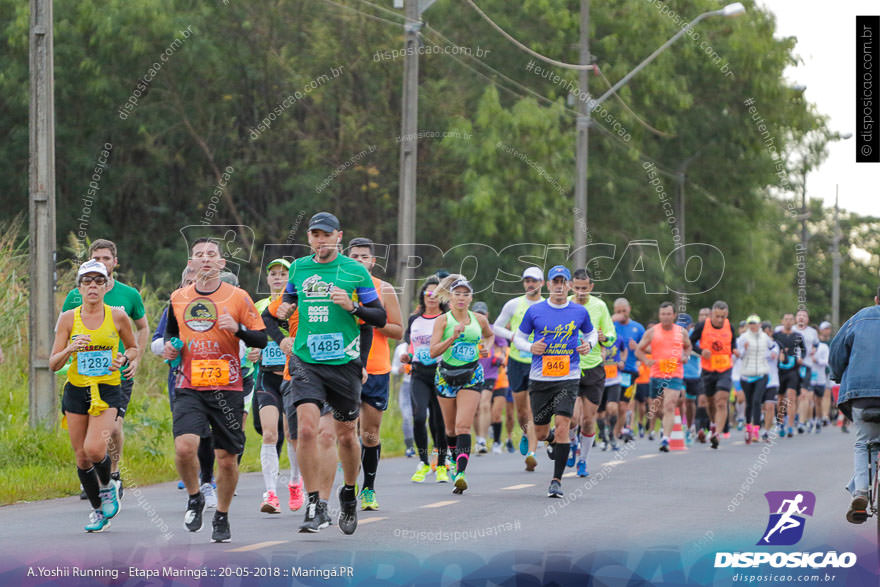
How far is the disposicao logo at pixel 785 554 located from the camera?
9289 millimetres

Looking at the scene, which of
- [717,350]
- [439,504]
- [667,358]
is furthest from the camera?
[717,350]

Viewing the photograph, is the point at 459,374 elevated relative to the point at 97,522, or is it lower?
elevated

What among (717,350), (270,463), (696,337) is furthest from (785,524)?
(717,350)

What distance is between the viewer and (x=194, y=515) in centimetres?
1010

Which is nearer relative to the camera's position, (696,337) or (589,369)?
(589,369)

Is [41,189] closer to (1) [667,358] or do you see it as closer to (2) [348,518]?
(2) [348,518]

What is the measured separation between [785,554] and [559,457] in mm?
4253

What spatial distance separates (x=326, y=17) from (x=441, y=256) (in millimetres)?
6031

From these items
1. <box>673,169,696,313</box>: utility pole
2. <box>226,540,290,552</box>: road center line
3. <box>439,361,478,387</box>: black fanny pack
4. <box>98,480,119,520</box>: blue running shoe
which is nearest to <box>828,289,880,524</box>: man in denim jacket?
<box>226,540,290,552</box>: road center line

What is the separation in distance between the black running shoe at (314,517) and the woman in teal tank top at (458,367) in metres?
4.20

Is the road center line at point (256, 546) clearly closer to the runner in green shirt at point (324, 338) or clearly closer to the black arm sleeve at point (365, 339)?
the runner in green shirt at point (324, 338)

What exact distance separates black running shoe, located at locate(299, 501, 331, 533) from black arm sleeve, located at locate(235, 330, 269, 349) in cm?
117

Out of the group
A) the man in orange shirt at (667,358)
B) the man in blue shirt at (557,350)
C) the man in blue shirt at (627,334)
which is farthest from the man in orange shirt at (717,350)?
the man in blue shirt at (557,350)

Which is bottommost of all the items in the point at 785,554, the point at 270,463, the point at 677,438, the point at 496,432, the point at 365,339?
the point at 677,438
